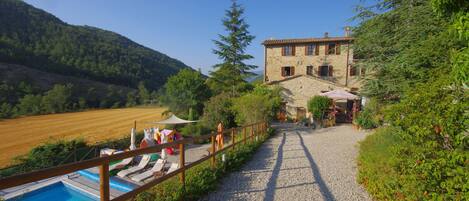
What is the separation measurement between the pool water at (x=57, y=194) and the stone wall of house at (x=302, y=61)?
1995cm

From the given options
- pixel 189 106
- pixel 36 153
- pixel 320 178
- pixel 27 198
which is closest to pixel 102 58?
pixel 189 106

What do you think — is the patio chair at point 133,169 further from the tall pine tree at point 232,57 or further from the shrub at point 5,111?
the shrub at point 5,111

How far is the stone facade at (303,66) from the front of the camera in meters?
19.5

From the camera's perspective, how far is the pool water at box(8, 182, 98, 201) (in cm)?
674

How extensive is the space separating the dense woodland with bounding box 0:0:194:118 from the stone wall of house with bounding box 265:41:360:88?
47528mm

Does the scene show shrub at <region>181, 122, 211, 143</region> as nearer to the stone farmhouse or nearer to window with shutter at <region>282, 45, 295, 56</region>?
the stone farmhouse

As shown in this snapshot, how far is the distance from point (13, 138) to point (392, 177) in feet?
108

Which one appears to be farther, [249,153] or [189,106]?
[189,106]

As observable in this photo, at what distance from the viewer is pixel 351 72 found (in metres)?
21.7

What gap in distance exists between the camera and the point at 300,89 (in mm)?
19391

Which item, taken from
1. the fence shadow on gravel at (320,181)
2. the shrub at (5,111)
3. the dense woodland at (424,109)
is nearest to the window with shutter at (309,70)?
the dense woodland at (424,109)

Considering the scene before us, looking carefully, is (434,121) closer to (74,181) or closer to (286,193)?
(286,193)

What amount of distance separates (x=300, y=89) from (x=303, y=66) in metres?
4.81

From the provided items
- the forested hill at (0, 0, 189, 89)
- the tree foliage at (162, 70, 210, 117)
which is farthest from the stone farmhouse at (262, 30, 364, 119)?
the forested hill at (0, 0, 189, 89)
